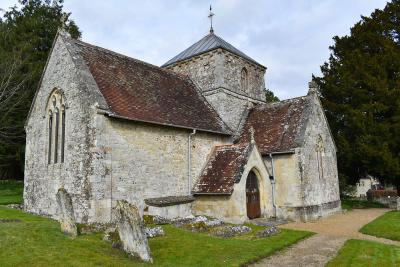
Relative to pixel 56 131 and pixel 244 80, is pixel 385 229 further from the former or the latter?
pixel 56 131

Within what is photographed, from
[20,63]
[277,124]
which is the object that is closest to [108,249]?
[277,124]

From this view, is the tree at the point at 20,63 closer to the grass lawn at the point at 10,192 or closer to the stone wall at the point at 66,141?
the grass lawn at the point at 10,192


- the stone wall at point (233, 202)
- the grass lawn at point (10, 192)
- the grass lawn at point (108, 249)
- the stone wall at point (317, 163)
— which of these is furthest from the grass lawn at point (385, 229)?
the grass lawn at point (10, 192)

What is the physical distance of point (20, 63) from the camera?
2814 centimetres

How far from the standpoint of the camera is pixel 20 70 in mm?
30891

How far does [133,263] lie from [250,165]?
1015 centimetres

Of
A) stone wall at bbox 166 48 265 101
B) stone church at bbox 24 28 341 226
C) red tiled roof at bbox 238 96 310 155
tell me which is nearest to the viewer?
stone church at bbox 24 28 341 226

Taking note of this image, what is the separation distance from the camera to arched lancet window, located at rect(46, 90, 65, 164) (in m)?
16.2

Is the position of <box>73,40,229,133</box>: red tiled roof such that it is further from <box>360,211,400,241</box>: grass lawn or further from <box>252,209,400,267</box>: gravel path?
<box>360,211,400,241</box>: grass lawn

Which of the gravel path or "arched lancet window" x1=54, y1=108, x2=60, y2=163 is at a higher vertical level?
"arched lancet window" x1=54, y1=108, x2=60, y2=163

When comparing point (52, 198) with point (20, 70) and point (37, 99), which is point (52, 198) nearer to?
point (37, 99)

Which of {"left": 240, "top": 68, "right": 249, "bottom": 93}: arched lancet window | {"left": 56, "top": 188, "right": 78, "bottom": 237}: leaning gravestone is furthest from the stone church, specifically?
{"left": 56, "top": 188, "right": 78, "bottom": 237}: leaning gravestone

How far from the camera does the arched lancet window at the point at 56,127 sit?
16.2 m

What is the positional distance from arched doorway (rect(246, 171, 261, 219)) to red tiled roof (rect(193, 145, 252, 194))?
1.46 meters
